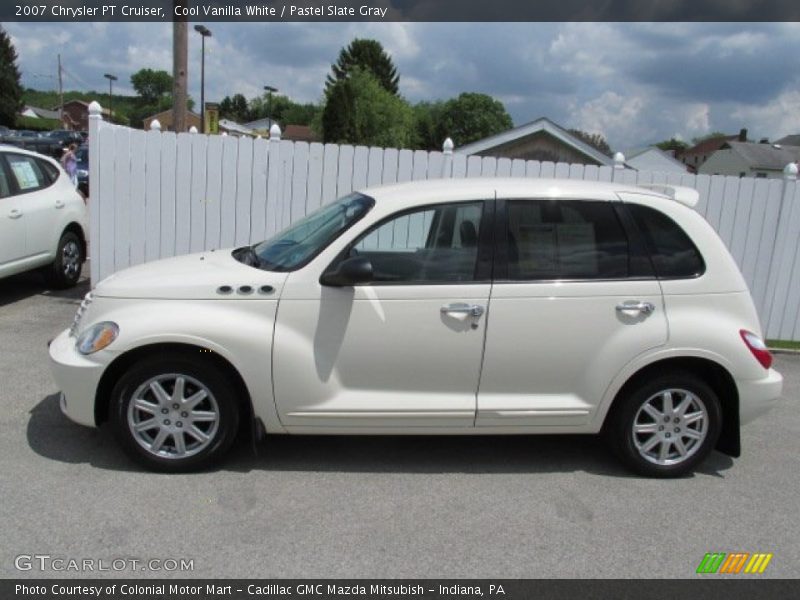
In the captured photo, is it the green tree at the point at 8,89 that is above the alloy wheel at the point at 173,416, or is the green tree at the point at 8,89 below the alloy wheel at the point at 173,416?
above

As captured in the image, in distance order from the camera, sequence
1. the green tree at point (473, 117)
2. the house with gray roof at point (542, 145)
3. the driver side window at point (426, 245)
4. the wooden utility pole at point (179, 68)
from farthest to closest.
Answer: the green tree at point (473, 117)
the house with gray roof at point (542, 145)
the wooden utility pole at point (179, 68)
the driver side window at point (426, 245)

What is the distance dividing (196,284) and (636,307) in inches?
99.7

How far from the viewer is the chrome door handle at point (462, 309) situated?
12.4ft

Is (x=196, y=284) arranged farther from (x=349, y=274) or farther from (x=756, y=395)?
(x=756, y=395)

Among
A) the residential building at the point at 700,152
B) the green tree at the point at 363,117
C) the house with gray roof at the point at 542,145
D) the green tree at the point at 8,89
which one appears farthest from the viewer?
the residential building at the point at 700,152

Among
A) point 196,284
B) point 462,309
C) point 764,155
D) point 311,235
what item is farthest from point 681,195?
point 764,155

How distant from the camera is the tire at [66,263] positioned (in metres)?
7.93

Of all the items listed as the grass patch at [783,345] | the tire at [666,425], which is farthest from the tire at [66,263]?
the grass patch at [783,345]

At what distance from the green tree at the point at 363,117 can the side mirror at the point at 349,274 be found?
34.6 metres

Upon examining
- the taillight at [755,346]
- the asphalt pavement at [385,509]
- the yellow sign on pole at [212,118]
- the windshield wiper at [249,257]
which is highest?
the yellow sign on pole at [212,118]

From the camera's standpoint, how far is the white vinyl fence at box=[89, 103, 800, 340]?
7383 mm

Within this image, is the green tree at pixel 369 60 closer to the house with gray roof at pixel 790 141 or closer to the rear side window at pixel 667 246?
the house with gray roof at pixel 790 141

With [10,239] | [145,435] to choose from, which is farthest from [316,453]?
[10,239]

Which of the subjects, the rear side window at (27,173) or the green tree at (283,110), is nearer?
the rear side window at (27,173)
